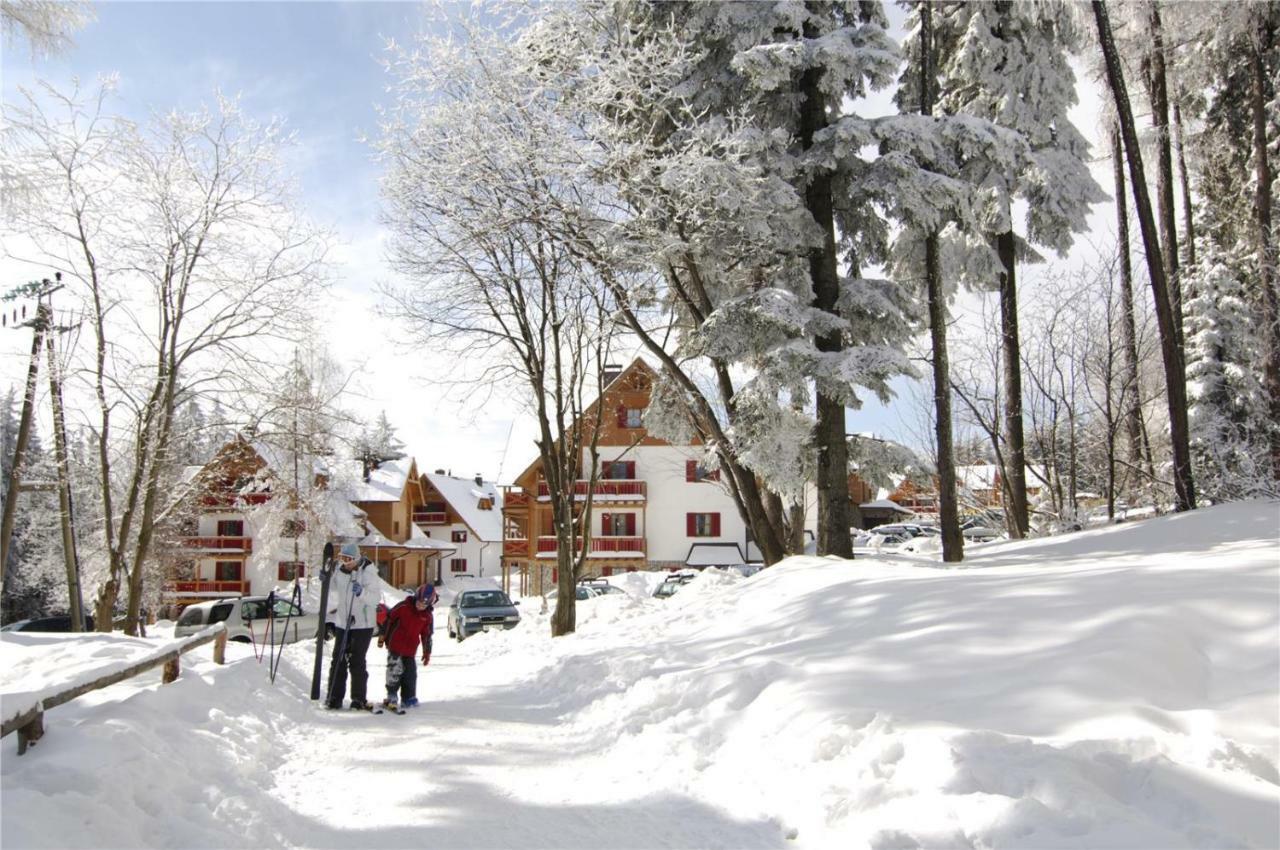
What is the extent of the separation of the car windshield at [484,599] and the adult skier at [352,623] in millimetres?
A: 17865

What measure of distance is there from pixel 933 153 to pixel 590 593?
2194 cm

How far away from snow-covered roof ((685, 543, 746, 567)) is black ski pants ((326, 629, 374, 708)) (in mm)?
32943

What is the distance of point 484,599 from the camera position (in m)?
27.7

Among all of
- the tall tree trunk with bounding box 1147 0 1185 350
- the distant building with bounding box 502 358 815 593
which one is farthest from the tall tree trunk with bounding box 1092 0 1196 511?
the distant building with bounding box 502 358 815 593

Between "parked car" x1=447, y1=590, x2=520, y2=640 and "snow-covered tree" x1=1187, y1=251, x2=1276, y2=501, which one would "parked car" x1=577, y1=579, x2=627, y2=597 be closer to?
"parked car" x1=447, y1=590, x2=520, y2=640

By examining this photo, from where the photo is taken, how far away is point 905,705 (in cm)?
554

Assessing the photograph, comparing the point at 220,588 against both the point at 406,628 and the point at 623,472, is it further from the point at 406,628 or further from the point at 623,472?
the point at 406,628

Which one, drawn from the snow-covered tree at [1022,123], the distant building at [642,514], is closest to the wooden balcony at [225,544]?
the distant building at [642,514]

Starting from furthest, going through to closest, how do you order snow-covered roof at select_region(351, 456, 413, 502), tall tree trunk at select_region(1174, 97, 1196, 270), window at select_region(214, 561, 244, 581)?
snow-covered roof at select_region(351, 456, 413, 502) → window at select_region(214, 561, 244, 581) → tall tree trunk at select_region(1174, 97, 1196, 270)

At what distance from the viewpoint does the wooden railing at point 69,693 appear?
4309 millimetres

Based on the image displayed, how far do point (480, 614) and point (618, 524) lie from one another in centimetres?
1732

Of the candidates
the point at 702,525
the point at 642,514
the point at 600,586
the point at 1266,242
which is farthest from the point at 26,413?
the point at 702,525

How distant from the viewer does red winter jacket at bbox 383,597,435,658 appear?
9461mm

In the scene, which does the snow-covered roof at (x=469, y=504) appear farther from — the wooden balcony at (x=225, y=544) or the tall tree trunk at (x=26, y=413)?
the tall tree trunk at (x=26, y=413)
